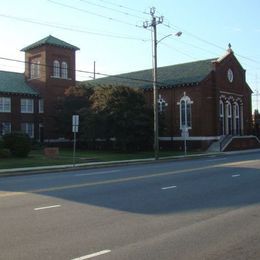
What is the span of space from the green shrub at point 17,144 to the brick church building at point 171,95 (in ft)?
64.8

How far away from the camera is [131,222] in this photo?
9828 mm

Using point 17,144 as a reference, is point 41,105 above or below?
above

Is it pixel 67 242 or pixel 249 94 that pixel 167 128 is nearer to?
pixel 249 94

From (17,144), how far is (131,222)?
28199mm

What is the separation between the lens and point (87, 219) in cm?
1019

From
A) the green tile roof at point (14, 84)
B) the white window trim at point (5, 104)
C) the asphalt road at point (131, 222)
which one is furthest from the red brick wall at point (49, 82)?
the asphalt road at point (131, 222)

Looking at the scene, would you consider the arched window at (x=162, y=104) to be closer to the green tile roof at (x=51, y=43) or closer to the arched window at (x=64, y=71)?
the arched window at (x=64, y=71)

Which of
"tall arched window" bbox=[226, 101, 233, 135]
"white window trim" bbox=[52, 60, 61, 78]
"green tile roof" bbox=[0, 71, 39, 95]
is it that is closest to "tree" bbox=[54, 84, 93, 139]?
"green tile roof" bbox=[0, 71, 39, 95]

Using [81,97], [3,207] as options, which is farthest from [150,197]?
[81,97]

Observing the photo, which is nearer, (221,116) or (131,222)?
(131,222)

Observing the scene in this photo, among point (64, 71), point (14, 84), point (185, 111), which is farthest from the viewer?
point (64, 71)

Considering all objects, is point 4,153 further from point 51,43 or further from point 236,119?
point 236,119

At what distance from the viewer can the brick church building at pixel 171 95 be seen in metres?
56.8

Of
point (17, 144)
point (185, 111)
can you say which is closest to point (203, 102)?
point (185, 111)
